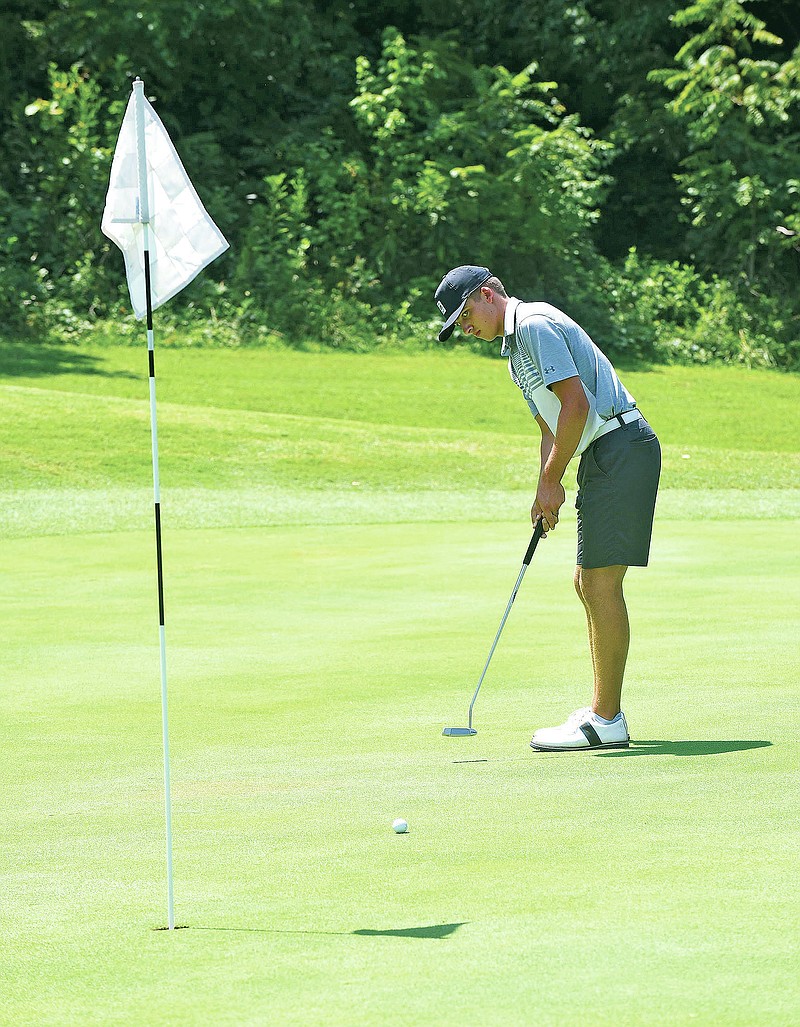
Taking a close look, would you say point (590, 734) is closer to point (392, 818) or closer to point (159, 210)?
point (392, 818)

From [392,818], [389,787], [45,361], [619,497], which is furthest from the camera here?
[45,361]

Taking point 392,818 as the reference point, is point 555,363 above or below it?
above

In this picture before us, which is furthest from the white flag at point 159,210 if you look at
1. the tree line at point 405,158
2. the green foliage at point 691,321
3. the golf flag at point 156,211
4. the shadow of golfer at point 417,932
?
the green foliage at point 691,321

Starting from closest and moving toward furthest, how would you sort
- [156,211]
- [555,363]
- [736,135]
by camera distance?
[156,211], [555,363], [736,135]

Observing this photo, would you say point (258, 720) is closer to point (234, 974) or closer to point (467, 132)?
point (234, 974)

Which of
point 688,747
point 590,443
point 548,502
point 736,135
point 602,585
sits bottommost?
point 688,747

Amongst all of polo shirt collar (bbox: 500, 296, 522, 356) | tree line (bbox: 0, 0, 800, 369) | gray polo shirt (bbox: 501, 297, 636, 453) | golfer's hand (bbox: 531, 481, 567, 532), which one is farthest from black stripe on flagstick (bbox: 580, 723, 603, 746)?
tree line (bbox: 0, 0, 800, 369)

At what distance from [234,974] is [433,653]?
13.4 feet

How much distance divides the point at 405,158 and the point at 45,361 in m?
8.70

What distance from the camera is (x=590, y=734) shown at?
507 centimetres

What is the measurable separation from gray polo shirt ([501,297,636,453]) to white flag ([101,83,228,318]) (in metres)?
1.56

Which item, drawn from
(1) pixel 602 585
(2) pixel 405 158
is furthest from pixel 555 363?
(2) pixel 405 158

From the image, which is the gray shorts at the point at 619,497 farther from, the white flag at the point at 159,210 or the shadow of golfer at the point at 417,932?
the shadow of golfer at the point at 417,932

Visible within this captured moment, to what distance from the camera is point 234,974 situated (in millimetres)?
2885
